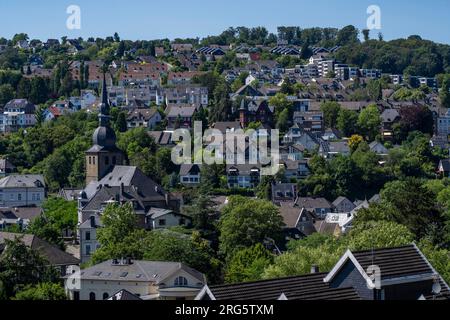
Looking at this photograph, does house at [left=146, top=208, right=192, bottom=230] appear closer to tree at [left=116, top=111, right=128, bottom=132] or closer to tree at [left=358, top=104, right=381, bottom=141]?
tree at [left=116, top=111, right=128, bottom=132]

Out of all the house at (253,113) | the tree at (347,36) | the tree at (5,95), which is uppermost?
the tree at (347,36)

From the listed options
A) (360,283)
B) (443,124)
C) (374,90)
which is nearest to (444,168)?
(443,124)

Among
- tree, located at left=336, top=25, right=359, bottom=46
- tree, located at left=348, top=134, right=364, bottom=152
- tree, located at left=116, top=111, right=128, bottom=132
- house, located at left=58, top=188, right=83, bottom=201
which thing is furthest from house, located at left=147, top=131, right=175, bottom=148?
tree, located at left=336, top=25, right=359, bottom=46

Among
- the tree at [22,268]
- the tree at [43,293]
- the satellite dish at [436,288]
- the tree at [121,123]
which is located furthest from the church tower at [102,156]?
the satellite dish at [436,288]

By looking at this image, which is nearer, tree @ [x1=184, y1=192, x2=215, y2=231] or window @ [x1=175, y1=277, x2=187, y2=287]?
window @ [x1=175, y1=277, x2=187, y2=287]

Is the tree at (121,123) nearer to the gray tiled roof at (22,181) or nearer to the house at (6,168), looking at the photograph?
the house at (6,168)

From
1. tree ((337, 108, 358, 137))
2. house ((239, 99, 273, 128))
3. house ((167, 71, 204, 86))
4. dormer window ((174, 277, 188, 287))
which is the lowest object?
dormer window ((174, 277, 188, 287))

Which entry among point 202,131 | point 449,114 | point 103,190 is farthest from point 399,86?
point 103,190
